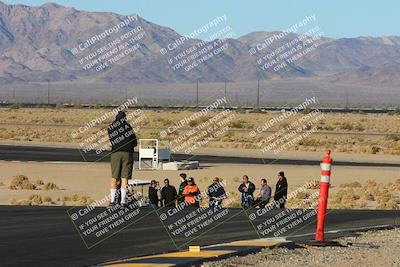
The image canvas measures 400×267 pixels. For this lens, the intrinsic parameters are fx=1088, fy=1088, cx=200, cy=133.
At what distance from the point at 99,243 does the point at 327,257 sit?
2.90 m

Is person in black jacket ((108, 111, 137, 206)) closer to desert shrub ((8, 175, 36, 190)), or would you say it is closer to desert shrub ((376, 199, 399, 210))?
desert shrub ((376, 199, 399, 210))

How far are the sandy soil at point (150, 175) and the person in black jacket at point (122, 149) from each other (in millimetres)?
11717

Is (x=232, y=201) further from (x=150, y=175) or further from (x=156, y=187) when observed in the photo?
(x=150, y=175)

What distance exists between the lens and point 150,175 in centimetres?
3956

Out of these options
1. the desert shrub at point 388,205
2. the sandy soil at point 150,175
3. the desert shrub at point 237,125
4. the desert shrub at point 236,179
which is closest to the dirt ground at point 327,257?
the desert shrub at point 388,205

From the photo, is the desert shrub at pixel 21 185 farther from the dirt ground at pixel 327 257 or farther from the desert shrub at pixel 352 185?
the dirt ground at pixel 327 257

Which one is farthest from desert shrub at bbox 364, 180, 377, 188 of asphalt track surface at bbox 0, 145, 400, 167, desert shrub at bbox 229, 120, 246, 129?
desert shrub at bbox 229, 120, 246, 129

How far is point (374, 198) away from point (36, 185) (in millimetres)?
10886

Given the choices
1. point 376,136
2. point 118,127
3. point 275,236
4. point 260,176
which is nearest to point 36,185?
point 260,176

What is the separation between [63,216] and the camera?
17.5 meters

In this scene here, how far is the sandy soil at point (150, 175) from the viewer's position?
33.6 meters

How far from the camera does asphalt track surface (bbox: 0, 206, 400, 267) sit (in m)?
12.6

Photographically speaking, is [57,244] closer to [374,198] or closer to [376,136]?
[374,198]

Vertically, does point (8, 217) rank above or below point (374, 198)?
above
